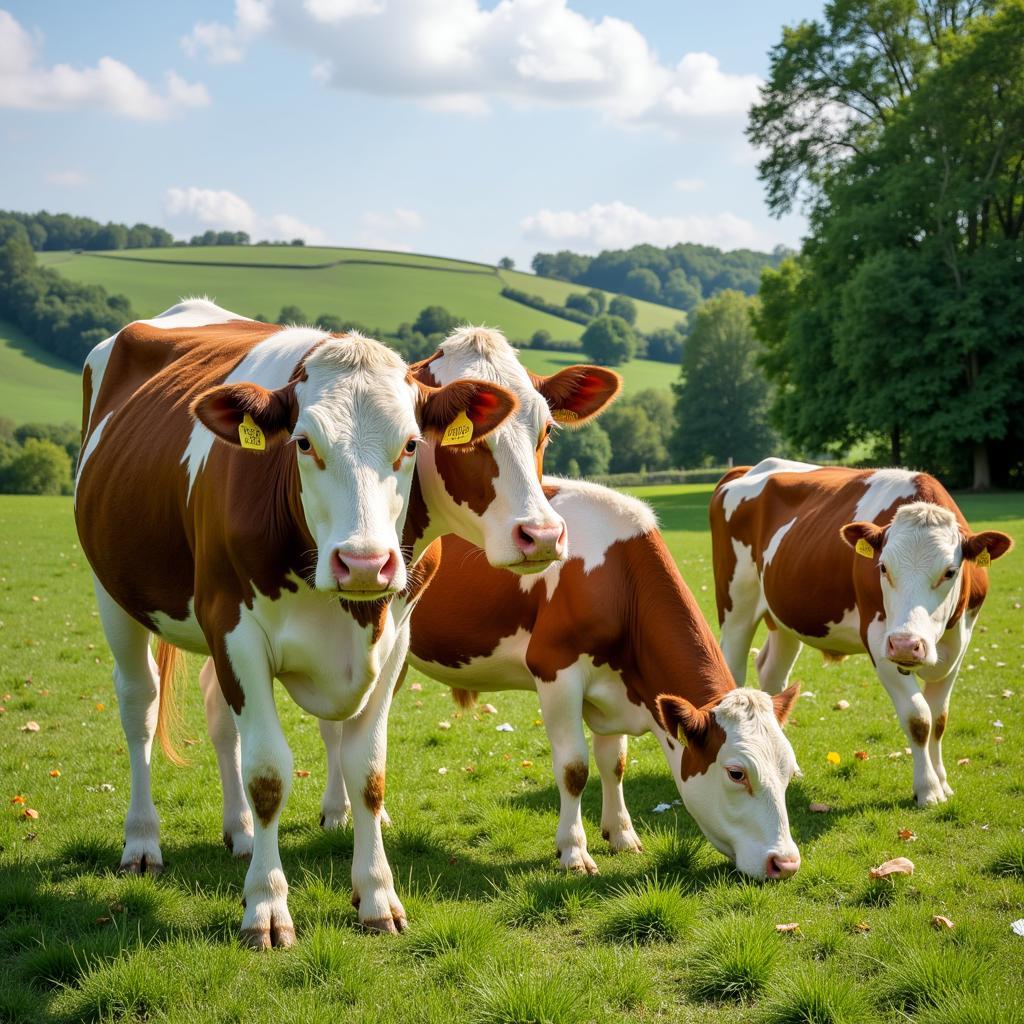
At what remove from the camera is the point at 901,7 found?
4462 centimetres

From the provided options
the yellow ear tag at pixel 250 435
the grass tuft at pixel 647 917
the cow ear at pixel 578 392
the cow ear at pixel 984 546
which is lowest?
the grass tuft at pixel 647 917

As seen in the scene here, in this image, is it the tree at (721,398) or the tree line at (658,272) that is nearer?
the tree at (721,398)

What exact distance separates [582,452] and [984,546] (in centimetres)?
7744

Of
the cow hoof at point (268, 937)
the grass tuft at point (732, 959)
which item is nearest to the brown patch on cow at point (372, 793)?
the cow hoof at point (268, 937)

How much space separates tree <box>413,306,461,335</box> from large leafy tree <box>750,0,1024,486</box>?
156 ft

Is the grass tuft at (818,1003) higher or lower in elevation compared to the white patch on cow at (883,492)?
lower

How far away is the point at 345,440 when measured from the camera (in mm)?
4547

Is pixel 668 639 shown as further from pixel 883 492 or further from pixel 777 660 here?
pixel 777 660

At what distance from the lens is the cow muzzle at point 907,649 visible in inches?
282

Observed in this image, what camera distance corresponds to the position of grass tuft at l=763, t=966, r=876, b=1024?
422 centimetres

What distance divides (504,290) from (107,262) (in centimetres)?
4260

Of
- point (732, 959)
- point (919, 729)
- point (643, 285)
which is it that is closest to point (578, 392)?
point (732, 959)

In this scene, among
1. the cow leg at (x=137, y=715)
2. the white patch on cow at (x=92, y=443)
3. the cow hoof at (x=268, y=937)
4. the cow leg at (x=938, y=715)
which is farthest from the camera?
the cow leg at (x=938, y=715)

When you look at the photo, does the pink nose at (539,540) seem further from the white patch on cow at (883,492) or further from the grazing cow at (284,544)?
the white patch on cow at (883,492)
